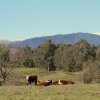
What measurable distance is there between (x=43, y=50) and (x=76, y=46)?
37.1 feet

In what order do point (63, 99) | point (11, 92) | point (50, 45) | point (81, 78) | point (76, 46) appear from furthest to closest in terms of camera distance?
point (50, 45)
point (76, 46)
point (81, 78)
point (11, 92)
point (63, 99)

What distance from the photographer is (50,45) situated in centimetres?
11500

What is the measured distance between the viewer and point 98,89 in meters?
23.5

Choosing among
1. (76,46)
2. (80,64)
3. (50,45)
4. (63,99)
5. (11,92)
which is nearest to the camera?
(63,99)

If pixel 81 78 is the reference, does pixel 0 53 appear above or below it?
above

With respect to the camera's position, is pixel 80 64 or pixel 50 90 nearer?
pixel 50 90

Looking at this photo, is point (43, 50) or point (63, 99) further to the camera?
point (43, 50)

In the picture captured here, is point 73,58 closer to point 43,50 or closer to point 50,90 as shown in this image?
point 43,50

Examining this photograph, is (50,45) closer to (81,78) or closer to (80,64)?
(80,64)

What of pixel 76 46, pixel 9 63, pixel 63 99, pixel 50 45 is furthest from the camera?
pixel 50 45

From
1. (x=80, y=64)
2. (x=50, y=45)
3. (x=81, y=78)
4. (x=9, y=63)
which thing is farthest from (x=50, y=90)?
(x=50, y=45)

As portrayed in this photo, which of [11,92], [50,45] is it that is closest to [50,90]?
[11,92]

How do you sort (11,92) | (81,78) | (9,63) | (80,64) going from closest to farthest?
(11,92) < (9,63) < (81,78) < (80,64)

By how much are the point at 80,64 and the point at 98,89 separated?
76337 millimetres
